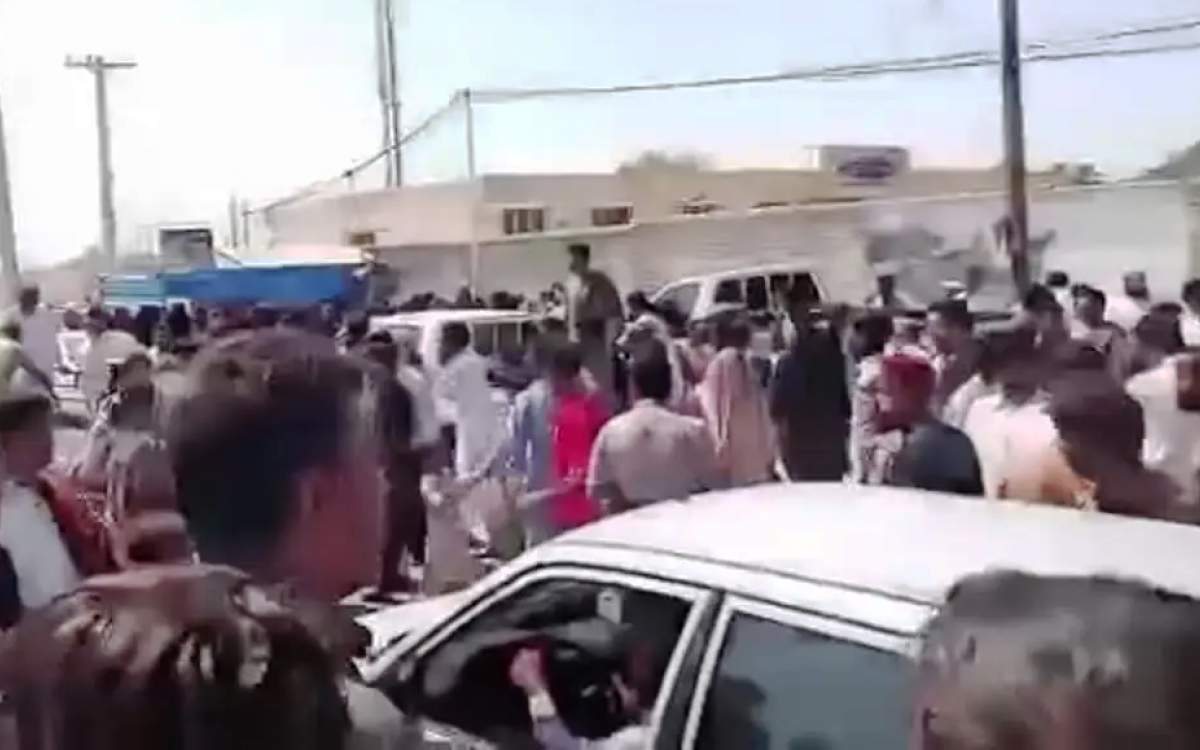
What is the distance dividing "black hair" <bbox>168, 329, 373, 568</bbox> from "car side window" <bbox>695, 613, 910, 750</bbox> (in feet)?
2.95

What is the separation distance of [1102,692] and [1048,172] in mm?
Result: 49048

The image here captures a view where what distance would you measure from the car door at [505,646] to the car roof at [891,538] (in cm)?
9

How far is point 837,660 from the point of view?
3.31 meters

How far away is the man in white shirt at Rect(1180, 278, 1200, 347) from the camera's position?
1046 cm

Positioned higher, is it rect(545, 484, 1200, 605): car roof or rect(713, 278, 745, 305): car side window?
rect(713, 278, 745, 305): car side window

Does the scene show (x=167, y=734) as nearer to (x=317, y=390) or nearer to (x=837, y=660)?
(x=317, y=390)

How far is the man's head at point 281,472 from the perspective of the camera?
9.28ft

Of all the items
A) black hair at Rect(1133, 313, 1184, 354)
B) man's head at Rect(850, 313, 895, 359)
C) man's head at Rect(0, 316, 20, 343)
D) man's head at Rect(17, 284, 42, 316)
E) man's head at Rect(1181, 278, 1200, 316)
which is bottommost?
man's head at Rect(850, 313, 895, 359)

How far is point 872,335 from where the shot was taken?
13.1m

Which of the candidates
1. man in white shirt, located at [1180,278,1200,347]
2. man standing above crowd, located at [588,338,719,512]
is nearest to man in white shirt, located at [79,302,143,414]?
man in white shirt, located at [1180,278,1200,347]

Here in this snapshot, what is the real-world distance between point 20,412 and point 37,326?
1214 centimetres

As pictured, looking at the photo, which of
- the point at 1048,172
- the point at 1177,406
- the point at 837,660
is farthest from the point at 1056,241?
the point at 837,660

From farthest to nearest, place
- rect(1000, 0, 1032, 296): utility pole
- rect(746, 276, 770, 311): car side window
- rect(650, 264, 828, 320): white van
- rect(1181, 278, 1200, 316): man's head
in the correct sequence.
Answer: rect(746, 276, 770, 311): car side window → rect(650, 264, 828, 320): white van → rect(1000, 0, 1032, 296): utility pole → rect(1181, 278, 1200, 316): man's head

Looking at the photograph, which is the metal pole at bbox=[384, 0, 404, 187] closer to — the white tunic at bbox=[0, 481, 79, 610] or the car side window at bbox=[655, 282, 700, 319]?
the car side window at bbox=[655, 282, 700, 319]
